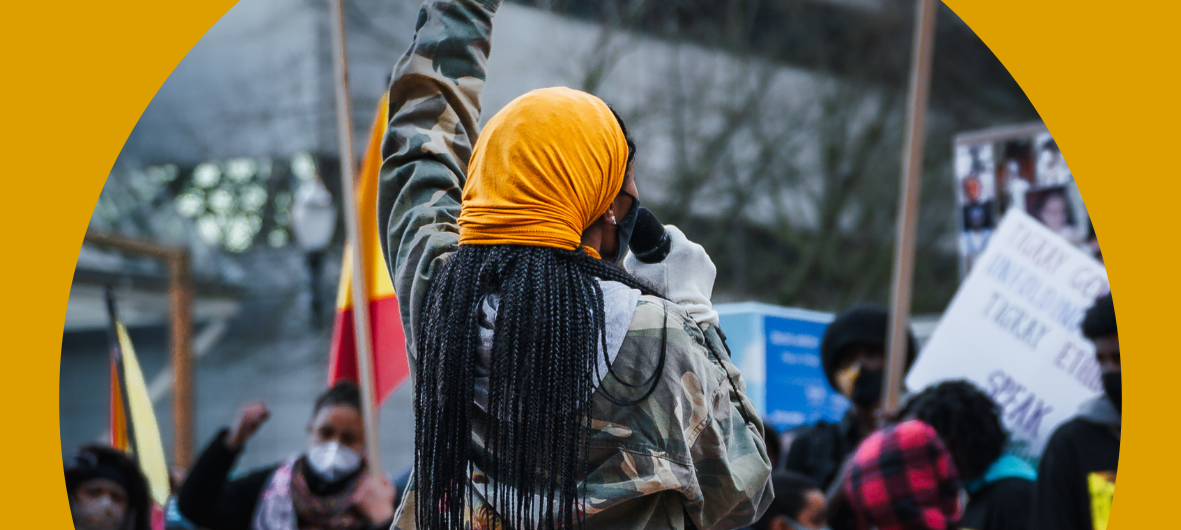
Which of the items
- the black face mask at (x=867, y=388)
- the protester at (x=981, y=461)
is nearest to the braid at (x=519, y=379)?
the protester at (x=981, y=461)

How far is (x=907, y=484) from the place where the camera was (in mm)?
2811

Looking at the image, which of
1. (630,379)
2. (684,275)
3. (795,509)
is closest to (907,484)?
(795,509)

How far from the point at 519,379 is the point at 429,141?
19.2 inches

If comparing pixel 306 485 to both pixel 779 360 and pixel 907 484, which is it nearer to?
pixel 907 484

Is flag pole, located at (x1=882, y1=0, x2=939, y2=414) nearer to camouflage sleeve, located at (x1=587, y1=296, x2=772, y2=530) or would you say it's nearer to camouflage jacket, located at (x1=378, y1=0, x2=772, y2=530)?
camouflage jacket, located at (x1=378, y1=0, x2=772, y2=530)

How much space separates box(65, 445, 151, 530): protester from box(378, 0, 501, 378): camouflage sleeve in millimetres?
2153

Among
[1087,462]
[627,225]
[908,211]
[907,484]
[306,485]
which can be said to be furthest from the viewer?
[908,211]

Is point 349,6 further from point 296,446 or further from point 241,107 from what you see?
point 296,446

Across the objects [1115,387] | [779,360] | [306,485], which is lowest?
[306,485]

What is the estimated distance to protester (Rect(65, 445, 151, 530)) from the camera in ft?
11.3

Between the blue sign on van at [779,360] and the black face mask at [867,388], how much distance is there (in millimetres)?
804

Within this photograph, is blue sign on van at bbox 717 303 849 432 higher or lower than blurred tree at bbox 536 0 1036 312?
lower

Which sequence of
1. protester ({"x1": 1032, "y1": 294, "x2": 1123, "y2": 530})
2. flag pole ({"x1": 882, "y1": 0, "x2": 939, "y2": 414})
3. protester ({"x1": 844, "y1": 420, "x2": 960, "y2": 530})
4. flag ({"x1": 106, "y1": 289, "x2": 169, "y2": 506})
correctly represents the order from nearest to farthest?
protester ({"x1": 844, "y1": 420, "x2": 960, "y2": 530}) < protester ({"x1": 1032, "y1": 294, "x2": 1123, "y2": 530}) < flag ({"x1": 106, "y1": 289, "x2": 169, "y2": 506}) < flag pole ({"x1": 882, "y1": 0, "x2": 939, "y2": 414})

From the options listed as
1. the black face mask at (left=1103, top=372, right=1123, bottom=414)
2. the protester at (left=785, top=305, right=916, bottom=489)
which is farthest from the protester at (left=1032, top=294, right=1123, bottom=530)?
the protester at (left=785, top=305, right=916, bottom=489)
